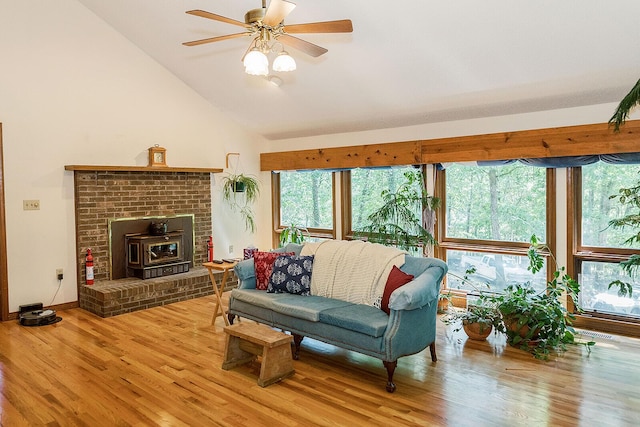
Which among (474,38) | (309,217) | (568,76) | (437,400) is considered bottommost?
(437,400)

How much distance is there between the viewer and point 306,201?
700 cm

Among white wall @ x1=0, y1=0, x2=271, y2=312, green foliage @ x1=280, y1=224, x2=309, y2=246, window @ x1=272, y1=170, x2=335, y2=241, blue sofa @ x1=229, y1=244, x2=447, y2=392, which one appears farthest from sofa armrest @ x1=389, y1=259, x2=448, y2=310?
white wall @ x1=0, y1=0, x2=271, y2=312

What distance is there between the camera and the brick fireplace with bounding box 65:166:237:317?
527cm

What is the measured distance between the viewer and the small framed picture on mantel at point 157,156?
5918 millimetres

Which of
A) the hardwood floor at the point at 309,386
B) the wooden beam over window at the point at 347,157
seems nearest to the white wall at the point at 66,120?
the wooden beam over window at the point at 347,157

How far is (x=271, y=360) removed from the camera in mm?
3332

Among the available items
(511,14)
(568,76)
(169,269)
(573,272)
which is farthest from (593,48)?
(169,269)

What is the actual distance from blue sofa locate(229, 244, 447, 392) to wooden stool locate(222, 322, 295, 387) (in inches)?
11.2

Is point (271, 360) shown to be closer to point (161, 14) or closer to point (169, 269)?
point (169, 269)

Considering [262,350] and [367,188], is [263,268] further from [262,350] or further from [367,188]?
[367,188]

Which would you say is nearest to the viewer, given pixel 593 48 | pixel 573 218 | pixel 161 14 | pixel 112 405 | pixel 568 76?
pixel 112 405

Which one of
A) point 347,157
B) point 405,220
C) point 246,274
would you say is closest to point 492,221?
point 405,220

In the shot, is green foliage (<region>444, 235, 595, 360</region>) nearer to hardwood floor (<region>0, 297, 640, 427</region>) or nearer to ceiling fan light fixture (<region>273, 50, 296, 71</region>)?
hardwood floor (<region>0, 297, 640, 427</region>)

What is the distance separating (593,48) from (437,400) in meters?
2.92
